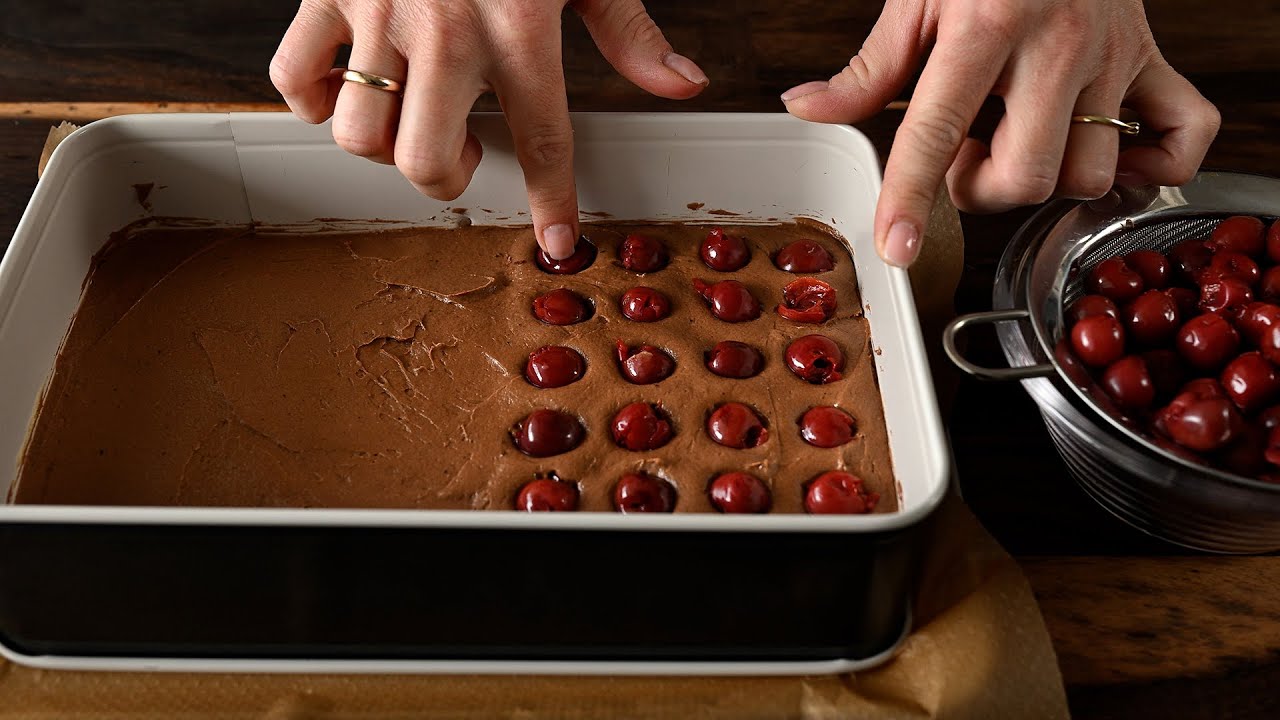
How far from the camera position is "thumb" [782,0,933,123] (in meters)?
1.20

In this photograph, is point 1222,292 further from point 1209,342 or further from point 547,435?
point 547,435

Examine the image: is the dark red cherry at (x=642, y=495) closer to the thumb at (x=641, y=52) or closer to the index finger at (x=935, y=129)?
the index finger at (x=935, y=129)

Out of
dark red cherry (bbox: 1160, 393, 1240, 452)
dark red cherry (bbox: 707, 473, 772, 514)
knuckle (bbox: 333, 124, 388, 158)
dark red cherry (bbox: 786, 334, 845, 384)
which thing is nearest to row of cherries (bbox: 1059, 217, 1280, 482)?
dark red cherry (bbox: 1160, 393, 1240, 452)

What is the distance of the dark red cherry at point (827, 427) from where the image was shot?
107 cm

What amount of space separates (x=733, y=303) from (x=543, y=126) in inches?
10.6

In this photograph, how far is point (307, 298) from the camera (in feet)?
4.03

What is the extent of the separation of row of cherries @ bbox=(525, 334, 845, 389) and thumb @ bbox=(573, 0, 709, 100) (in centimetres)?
29

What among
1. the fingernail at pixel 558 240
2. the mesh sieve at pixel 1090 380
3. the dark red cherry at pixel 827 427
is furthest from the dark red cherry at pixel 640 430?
the mesh sieve at pixel 1090 380

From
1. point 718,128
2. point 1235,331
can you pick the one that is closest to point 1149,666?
point 1235,331

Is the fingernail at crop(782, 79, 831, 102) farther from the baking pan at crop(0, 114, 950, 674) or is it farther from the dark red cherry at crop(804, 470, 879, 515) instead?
the dark red cherry at crop(804, 470, 879, 515)

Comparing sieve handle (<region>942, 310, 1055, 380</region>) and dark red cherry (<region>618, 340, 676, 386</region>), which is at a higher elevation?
sieve handle (<region>942, 310, 1055, 380</region>)

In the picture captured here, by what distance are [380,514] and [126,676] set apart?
32 cm

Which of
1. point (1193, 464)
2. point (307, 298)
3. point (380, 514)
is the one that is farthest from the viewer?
point (307, 298)

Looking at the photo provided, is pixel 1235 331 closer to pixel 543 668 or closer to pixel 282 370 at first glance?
pixel 543 668
